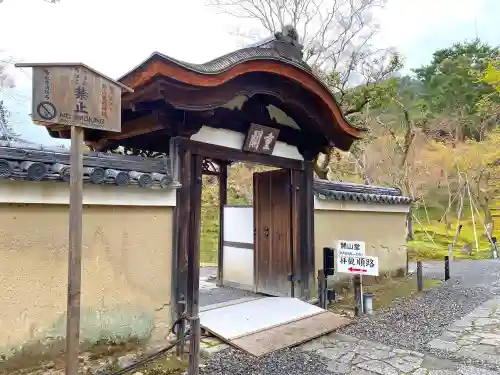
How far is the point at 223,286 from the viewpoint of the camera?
29.3ft

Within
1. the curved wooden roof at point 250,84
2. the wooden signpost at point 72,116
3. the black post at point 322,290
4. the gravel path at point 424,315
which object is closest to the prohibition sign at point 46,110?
the wooden signpost at point 72,116

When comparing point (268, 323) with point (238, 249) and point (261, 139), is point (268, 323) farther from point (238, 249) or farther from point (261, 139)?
point (238, 249)

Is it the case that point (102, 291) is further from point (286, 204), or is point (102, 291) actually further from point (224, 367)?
point (286, 204)

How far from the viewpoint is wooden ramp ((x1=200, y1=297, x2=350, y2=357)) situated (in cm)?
492

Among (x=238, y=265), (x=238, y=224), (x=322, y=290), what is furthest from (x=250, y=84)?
(x=238, y=265)

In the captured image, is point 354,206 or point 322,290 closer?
point 322,290

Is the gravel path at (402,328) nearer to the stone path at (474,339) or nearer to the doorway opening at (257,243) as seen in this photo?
the stone path at (474,339)

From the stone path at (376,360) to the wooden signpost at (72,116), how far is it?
9.24ft

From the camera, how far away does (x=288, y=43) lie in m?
6.36

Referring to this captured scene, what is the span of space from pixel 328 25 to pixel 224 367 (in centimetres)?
1414

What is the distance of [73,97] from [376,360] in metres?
Result: 4.21

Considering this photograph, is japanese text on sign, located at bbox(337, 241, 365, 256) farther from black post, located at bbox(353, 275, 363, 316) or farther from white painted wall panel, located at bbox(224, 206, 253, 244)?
white painted wall panel, located at bbox(224, 206, 253, 244)

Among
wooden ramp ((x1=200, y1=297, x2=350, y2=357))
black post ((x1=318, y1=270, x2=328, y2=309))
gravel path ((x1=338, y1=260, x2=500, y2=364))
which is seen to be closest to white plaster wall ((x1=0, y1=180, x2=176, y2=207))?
wooden ramp ((x1=200, y1=297, x2=350, y2=357))

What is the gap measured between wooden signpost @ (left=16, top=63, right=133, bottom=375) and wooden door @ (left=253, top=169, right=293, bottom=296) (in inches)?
186
